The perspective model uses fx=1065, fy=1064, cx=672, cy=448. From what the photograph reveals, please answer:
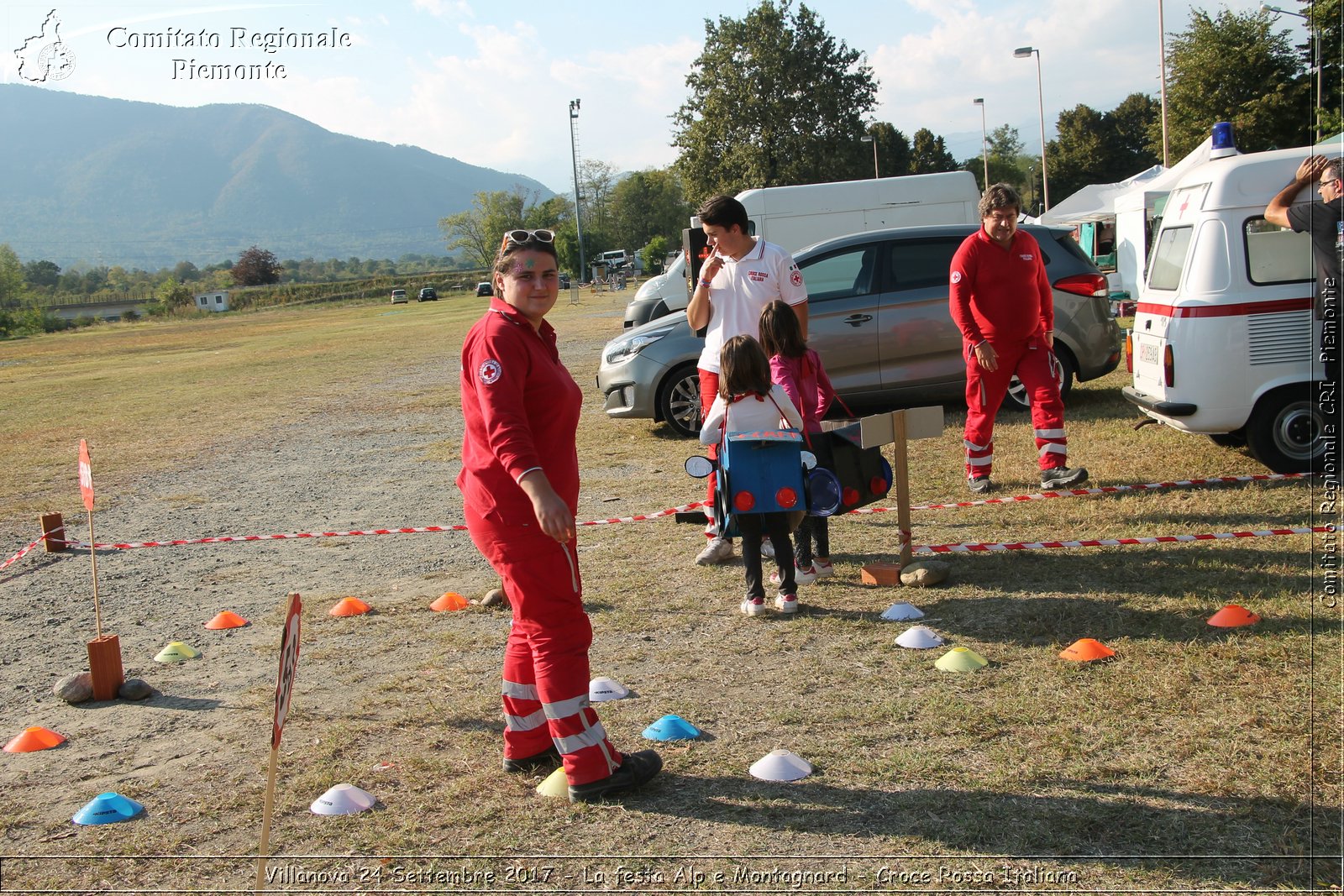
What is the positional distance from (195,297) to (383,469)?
106 metres

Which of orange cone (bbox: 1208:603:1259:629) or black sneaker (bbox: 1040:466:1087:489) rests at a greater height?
black sneaker (bbox: 1040:466:1087:489)

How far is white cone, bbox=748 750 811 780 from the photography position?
3590 mm

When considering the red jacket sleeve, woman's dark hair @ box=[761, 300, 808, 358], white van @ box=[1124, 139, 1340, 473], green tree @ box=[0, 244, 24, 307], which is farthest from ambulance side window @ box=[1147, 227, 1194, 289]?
green tree @ box=[0, 244, 24, 307]

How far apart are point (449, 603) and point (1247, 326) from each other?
5.41m

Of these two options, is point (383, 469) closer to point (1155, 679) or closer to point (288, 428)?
point (288, 428)

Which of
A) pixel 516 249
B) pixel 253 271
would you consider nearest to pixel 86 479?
pixel 516 249

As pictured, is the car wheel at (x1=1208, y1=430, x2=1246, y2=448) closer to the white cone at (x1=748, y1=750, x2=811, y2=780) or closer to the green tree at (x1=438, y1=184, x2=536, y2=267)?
the white cone at (x1=748, y1=750, x2=811, y2=780)

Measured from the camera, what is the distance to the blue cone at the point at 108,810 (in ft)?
11.7

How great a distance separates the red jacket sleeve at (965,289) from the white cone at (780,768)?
4348 millimetres

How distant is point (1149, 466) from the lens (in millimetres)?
7918

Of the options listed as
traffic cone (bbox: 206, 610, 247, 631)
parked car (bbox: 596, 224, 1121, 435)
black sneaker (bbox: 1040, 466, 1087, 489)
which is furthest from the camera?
parked car (bbox: 596, 224, 1121, 435)

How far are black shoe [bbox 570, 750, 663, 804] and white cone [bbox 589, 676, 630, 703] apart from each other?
2.67 feet

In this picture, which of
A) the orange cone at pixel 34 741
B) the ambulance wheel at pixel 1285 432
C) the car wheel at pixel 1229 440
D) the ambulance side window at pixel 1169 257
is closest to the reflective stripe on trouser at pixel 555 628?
the orange cone at pixel 34 741

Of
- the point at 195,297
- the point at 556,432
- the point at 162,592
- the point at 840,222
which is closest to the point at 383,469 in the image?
the point at 162,592
